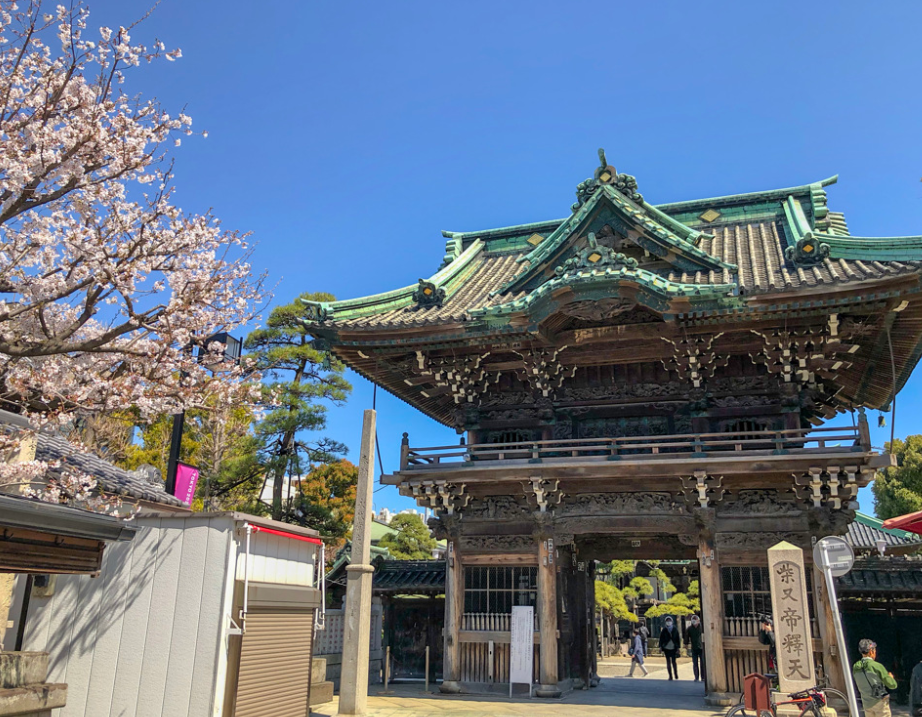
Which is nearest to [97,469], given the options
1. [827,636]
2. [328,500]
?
[827,636]

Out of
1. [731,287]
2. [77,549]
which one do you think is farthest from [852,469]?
[77,549]

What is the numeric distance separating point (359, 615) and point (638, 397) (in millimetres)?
Result: 8139

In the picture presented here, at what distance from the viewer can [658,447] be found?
14352mm

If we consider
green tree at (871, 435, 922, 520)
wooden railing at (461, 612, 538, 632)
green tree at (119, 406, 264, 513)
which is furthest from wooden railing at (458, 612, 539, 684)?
green tree at (871, 435, 922, 520)

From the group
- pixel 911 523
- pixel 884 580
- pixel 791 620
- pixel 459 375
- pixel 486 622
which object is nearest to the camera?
pixel 791 620

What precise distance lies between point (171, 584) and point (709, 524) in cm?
1059

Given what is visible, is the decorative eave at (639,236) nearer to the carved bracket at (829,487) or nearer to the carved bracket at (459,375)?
the carved bracket at (459,375)

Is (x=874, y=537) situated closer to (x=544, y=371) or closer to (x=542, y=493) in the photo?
(x=542, y=493)

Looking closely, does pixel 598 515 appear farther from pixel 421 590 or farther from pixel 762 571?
pixel 421 590

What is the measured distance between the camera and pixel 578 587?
18.2 meters

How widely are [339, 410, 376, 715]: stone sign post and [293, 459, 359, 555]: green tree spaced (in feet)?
48.2

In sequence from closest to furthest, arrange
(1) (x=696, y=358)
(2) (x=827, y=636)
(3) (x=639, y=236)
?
(2) (x=827, y=636)
(1) (x=696, y=358)
(3) (x=639, y=236)

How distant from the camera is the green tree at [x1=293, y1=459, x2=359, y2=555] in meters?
26.0

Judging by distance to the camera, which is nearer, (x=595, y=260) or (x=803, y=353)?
(x=803, y=353)
